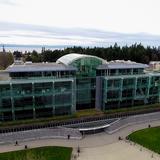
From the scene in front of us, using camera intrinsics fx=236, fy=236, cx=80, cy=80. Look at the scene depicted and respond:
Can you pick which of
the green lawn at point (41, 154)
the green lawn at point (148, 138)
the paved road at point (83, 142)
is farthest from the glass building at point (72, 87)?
the green lawn at point (41, 154)

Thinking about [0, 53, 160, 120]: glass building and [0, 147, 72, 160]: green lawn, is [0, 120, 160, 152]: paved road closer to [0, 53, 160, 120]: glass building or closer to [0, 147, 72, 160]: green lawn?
[0, 147, 72, 160]: green lawn

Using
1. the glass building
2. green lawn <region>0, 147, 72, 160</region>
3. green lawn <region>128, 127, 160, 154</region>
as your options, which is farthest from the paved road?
the glass building

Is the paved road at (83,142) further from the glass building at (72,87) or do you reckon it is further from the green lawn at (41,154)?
the glass building at (72,87)

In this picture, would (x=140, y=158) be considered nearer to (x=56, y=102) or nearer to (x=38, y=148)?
(x=38, y=148)

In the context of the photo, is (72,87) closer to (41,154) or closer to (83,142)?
(83,142)

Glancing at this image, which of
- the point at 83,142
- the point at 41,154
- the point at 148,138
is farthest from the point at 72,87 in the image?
the point at 148,138

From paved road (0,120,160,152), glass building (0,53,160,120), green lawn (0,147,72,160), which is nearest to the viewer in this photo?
green lawn (0,147,72,160)

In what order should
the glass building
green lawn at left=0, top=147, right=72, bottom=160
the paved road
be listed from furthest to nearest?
the glass building < the paved road < green lawn at left=0, top=147, right=72, bottom=160
